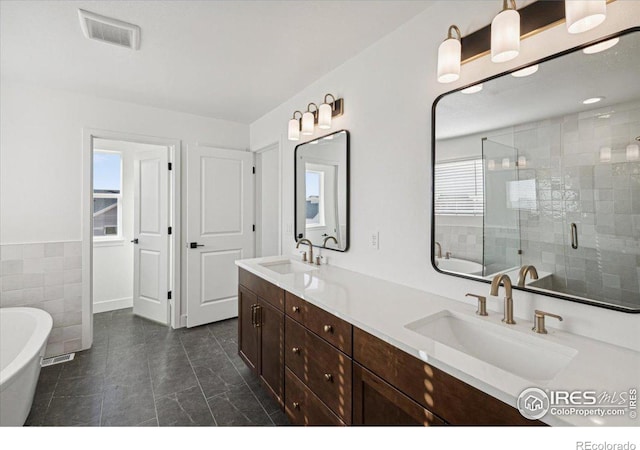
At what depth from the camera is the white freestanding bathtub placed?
1500mm

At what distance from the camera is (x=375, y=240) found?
192cm

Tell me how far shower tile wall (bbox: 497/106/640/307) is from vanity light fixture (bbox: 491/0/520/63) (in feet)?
1.02

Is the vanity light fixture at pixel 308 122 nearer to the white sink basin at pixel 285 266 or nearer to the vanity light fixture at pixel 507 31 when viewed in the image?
the white sink basin at pixel 285 266

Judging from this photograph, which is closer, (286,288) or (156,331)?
(286,288)

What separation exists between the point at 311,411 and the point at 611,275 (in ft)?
4.64

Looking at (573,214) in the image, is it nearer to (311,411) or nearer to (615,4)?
(615,4)

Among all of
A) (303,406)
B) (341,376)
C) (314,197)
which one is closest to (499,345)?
(341,376)

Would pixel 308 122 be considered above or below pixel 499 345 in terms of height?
above

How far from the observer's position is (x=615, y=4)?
100cm

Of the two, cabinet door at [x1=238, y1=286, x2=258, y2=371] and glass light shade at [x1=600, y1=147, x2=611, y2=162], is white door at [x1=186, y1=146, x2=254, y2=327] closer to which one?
cabinet door at [x1=238, y1=286, x2=258, y2=371]

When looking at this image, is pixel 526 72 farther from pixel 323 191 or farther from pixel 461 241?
pixel 323 191

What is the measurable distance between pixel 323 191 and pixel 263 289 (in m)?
0.93
